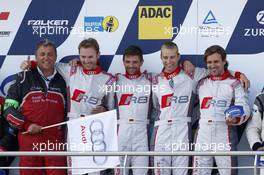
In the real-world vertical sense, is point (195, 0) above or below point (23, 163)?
above

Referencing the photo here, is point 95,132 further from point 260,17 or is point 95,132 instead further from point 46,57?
point 260,17

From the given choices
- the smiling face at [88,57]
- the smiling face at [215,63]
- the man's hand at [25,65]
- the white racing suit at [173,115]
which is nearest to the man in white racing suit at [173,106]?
the white racing suit at [173,115]

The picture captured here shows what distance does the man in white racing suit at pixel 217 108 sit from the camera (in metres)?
5.35

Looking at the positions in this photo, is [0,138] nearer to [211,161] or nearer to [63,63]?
[63,63]

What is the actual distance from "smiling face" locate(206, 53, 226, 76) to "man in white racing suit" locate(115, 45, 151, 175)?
0.44 meters

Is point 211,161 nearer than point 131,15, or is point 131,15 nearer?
point 211,161

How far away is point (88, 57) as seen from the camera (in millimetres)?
5539

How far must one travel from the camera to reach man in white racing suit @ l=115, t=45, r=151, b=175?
215 inches

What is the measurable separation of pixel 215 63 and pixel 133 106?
626 mm

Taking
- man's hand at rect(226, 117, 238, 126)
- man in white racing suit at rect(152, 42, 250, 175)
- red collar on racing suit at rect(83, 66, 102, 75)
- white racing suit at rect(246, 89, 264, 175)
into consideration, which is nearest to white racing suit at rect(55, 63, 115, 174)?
red collar on racing suit at rect(83, 66, 102, 75)

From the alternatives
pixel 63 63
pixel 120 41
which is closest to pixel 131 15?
pixel 120 41

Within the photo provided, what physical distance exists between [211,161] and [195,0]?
115cm

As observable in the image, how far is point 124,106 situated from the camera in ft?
18.2

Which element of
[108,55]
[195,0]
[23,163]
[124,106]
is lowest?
[23,163]
